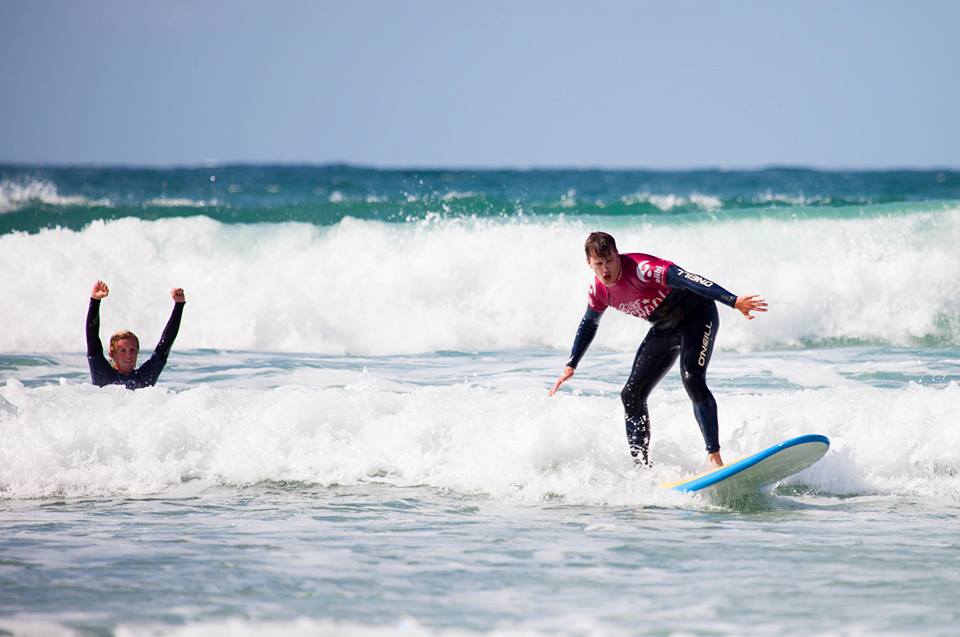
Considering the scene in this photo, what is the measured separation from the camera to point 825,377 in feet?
35.9

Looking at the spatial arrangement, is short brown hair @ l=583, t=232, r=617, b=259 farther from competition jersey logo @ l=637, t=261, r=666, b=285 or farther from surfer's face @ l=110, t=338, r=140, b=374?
surfer's face @ l=110, t=338, r=140, b=374

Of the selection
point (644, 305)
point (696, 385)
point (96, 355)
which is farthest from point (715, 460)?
point (96, 355)

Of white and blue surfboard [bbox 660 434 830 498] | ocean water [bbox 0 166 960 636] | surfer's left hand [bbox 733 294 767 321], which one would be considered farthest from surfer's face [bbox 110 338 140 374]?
surfer's left hand [bbox 733 294 767 321]

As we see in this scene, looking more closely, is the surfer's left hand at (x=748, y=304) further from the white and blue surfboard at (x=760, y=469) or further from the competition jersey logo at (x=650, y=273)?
the white and blue surfboard at (x=760, y=469)

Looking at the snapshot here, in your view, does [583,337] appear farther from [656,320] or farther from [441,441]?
[441,441]

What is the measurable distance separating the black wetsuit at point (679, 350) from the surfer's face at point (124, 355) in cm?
339

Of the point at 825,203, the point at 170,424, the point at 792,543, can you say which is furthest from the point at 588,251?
the point at 825,203

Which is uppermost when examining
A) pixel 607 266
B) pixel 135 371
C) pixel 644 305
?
pixel 607 266

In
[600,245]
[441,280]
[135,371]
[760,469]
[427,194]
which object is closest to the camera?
[600,245]

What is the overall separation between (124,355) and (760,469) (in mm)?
4648

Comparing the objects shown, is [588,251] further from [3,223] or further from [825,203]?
[825,203]

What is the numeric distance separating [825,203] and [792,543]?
763 inches

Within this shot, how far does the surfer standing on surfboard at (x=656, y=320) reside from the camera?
267 inches

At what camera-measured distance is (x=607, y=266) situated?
6.74 meters
